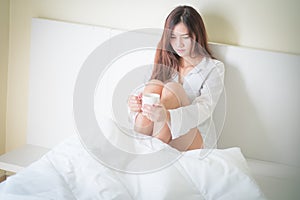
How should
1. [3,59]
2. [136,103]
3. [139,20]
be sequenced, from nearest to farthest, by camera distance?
[136,103] → [139,20] → [3,59]

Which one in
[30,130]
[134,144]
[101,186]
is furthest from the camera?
[30,130]

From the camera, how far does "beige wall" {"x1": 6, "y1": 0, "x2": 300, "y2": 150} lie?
1980mm

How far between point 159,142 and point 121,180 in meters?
0.28

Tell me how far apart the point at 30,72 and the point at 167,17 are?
0.74 meters

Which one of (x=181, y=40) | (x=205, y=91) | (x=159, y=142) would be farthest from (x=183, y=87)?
(x=159, y=142)

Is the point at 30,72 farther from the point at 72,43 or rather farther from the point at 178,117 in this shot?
the point at 178,117

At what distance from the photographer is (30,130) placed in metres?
2.29

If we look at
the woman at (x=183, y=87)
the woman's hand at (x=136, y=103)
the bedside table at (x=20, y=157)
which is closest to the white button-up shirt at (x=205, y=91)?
the woman at (x=183, y=87)

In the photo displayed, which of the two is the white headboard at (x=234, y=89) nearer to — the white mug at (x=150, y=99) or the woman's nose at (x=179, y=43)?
the woman's nose at (x=179, y=43)

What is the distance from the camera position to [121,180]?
149 cm

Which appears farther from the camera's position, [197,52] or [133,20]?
[133,20]

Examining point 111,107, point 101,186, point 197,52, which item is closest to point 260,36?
point 197,52

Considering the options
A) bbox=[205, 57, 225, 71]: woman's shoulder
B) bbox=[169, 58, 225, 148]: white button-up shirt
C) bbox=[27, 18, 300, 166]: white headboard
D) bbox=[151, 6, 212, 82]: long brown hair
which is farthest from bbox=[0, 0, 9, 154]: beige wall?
bbox=[205, 57, 225, 71]: woman's shoulder

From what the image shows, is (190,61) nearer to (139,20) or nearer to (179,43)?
(179,43)
